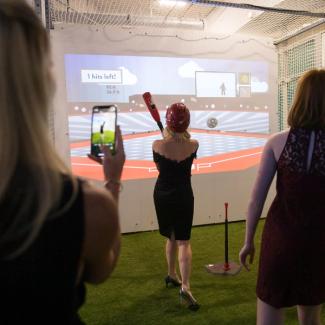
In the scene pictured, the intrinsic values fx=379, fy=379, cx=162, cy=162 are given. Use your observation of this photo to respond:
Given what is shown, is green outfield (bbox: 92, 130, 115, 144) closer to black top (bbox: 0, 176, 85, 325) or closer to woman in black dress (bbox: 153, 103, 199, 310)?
black top (bbox: 0, 176, 85, 325)

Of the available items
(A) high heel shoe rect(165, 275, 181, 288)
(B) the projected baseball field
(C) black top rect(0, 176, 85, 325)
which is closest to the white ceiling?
(B) the projected baseball field

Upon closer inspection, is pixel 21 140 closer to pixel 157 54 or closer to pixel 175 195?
pixel 175 195

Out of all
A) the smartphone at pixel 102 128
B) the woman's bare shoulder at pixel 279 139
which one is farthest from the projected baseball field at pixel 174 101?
the smartphone at pixel 102 128

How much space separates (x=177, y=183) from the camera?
2.60 meters

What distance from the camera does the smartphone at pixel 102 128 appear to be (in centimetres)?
104

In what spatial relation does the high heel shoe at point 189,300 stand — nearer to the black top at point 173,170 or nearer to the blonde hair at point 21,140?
the black top at point 173,170

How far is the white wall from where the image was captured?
416 centimetres

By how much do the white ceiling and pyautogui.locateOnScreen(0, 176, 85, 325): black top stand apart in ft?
12.9

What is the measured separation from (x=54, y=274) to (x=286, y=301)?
1.04 m

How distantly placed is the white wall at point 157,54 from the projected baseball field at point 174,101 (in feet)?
0.27

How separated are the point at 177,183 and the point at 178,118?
0.44 meters

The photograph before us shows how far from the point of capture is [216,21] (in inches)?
201

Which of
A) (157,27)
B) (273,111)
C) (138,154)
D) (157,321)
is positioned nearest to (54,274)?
(157,321)

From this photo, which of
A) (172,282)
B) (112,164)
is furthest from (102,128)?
(172,282)
